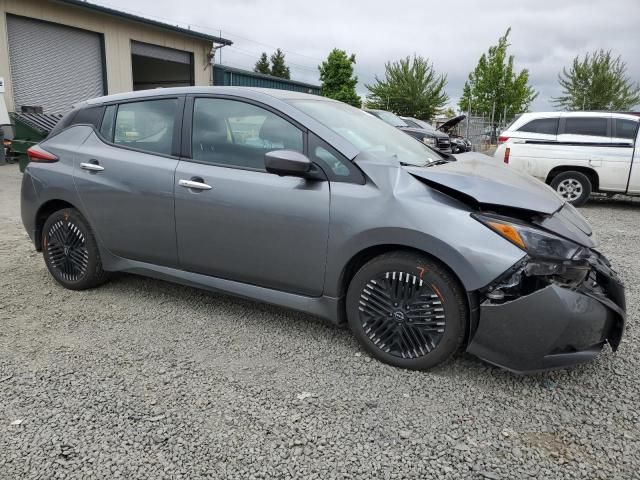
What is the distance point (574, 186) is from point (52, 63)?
46.2 ft

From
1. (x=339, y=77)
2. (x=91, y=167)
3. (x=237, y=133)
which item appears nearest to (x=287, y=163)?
(x=237, y=133)

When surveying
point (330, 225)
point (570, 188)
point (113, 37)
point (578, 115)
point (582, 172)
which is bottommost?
point (570, 188)

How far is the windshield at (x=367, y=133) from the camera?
3.13 metres

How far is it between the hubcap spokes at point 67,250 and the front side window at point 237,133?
128 centimetres

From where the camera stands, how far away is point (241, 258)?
10.4ft

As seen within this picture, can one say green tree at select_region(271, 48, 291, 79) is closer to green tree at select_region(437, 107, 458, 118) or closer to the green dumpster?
green tree at select_region(437, 107, 458, 118)

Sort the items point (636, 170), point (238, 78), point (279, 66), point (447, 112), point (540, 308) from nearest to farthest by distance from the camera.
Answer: point (540, 308), point (636, 170), point (238, 78), point (447, 112), point (279, 66)

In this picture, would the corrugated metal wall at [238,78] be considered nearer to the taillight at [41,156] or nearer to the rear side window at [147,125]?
the taillight at [41,156]

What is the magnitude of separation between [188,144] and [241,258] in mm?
872

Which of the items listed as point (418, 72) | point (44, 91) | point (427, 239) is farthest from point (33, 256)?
point (418, 72)

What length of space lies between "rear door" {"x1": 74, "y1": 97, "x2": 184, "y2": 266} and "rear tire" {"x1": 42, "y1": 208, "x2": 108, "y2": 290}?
6.5 inches

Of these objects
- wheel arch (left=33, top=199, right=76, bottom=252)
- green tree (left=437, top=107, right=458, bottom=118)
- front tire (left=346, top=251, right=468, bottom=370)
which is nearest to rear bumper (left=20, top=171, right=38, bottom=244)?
wheel arch (left=33, top=199, right=76, bottom=252)

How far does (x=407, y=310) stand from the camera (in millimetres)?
2723

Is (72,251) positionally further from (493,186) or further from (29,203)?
(493,186)
